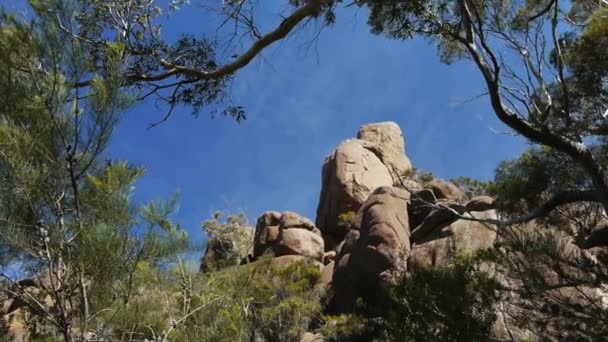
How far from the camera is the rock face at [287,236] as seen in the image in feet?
A: 77.2

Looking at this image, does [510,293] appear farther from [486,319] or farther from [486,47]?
Answer: [486,47]

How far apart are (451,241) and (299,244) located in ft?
26.9

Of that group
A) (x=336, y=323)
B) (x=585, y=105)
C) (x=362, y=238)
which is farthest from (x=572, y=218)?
(x=362, y=238)

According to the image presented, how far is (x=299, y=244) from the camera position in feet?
77.0

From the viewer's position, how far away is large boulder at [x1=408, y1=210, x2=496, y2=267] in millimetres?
15727

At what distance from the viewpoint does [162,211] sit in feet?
15.0

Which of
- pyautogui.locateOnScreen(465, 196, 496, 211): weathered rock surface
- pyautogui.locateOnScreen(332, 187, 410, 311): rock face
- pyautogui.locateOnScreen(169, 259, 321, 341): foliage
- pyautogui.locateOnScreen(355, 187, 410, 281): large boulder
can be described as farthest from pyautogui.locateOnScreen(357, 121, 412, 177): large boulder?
pyautogui.locateOnScreen(465, 196, 496, 211): weathered rock surface

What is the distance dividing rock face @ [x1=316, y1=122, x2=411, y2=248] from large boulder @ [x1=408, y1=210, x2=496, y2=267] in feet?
24.7

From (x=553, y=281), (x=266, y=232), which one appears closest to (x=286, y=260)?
(x=266, y=232)

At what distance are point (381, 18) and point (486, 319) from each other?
162 inches

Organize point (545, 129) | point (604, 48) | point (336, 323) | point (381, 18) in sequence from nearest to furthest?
point (545, 129), point (381, 18), point (604, 48), point (336, 323)

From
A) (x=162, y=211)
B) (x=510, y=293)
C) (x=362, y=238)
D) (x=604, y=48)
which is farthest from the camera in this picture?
(x=362, y=238)

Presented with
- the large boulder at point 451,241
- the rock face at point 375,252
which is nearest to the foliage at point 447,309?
the large boulder at point 451,241

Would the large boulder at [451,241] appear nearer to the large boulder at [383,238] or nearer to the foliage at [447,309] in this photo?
the large boulder at [383,238]
